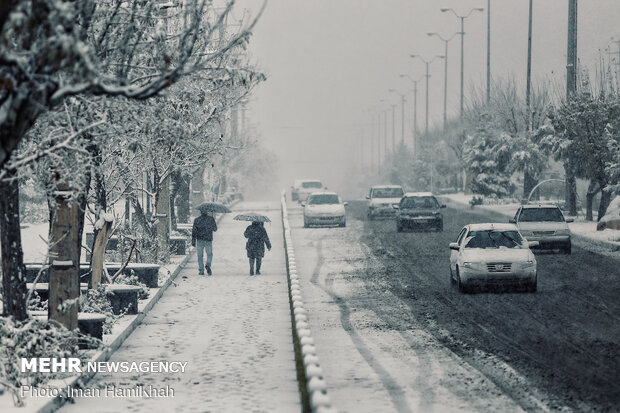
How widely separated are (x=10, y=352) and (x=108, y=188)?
36.0 ft

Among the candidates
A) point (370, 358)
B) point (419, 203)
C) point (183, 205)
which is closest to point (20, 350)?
point (370, 358)

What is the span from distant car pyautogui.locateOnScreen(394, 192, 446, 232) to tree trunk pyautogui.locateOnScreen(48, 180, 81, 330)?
27967 millimetres

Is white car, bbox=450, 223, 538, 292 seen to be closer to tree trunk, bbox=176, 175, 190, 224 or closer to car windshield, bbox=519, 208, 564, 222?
car windshield, bbox=519, 208, 564, 222

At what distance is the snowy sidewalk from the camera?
12641 mm

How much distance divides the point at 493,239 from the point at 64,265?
11.7 meters

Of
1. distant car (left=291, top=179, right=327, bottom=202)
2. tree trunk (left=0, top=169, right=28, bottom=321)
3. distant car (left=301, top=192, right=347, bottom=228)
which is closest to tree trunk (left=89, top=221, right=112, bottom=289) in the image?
tree trunk (left=0, top=169, right=28, bottom=321)

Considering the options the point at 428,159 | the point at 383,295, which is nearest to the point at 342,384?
the point at 383,295

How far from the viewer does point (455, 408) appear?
12117 millimetres

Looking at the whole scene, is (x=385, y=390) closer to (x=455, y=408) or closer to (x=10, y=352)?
(x=455, y=408)

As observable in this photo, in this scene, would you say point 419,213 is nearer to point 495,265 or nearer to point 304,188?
point 495,265

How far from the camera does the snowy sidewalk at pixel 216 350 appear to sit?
12.6 meters

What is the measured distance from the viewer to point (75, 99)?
13.0 meters

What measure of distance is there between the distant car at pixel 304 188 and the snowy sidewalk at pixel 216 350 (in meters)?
42.8

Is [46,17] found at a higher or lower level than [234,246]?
higher
